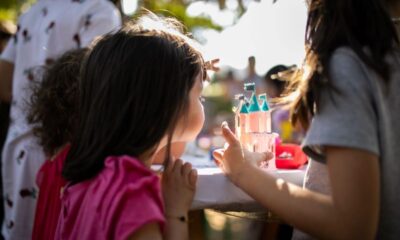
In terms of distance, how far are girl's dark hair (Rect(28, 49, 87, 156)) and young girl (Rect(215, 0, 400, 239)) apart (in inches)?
34.4

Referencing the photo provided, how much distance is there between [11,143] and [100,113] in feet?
3.79

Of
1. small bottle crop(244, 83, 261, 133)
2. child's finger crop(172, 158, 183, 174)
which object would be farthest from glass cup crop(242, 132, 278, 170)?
child's finger crop(172, 158, 183, 174)

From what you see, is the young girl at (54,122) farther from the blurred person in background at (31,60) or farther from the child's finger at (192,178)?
the child's finger at (192,178)

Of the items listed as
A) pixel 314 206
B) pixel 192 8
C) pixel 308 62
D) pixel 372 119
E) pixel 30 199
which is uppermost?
pixel 192 8

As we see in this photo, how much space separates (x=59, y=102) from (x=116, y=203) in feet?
2.67

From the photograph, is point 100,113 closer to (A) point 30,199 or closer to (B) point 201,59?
(B) point 201,59

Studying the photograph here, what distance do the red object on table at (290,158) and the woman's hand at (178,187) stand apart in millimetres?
635

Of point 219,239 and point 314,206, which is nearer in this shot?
point 314,206

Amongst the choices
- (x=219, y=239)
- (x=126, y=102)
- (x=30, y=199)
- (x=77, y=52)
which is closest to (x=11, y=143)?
(x=30, y=199)

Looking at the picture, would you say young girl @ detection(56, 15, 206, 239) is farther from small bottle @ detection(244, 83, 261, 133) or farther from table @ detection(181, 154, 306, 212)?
small bottle @ detection(244, 83, 261, 133)

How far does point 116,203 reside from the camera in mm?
1095

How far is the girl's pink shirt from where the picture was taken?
109cm

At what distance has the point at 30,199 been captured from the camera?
2.16 metres

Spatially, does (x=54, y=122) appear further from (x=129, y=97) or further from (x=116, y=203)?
(x=116, y=203)
